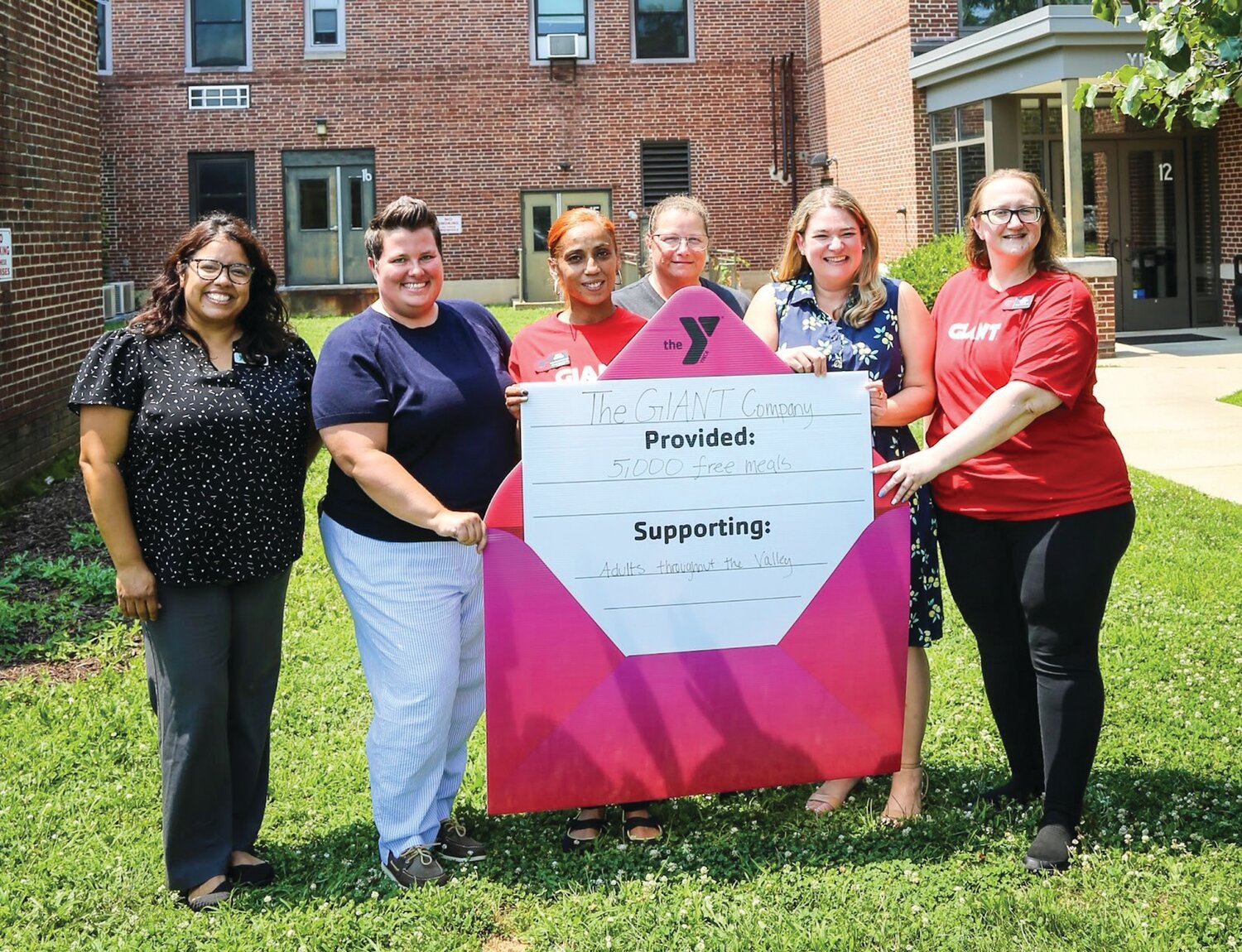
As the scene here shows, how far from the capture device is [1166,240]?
18188 mm

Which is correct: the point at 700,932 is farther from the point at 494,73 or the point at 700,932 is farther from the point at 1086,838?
the point at 494,73

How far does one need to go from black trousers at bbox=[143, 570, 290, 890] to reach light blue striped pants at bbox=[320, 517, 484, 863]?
24 cm

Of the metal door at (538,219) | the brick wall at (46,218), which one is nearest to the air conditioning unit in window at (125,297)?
the metal door at (538,219)

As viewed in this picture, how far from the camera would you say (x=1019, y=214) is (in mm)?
3510

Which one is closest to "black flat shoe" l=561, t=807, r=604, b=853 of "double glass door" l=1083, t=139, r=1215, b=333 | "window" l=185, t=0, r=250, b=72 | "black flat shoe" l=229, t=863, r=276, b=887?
"black flat shoe" l=229, t=863, r=276, b=887

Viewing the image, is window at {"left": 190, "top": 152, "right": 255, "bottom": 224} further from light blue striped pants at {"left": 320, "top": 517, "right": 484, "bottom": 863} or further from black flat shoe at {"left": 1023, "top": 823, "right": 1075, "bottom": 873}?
black flat shoe at {"left": 1023, "top": 823, "right": 1075, "bottom": 873}

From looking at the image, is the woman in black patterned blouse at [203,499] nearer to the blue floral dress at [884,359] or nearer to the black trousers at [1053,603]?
the blue floral dress at [884,359]

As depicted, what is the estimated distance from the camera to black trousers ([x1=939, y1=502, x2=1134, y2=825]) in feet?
11.5

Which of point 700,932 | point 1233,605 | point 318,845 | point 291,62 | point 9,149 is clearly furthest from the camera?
point 291,62

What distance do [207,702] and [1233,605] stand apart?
4.70 metres

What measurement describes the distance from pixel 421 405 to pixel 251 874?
4.66 ft

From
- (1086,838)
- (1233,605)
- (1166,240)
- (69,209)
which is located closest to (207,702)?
(1086,838)

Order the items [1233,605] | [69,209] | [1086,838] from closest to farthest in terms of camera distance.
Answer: [1086,838] → [1233,605] → [69,209]

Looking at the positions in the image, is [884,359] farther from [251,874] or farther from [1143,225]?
[1143,225]
